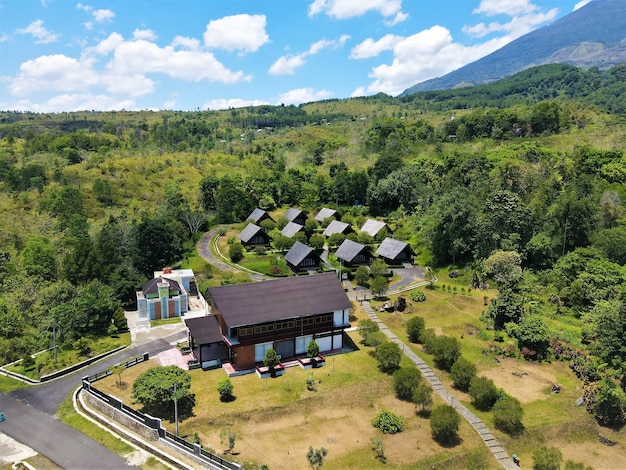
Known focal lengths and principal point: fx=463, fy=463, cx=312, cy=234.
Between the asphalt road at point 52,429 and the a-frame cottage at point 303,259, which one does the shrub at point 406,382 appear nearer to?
the asphalt road at point 52,429

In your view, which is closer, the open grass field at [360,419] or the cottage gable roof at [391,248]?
the open grass field at [360,419]

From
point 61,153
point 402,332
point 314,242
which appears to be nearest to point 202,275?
point 314,242

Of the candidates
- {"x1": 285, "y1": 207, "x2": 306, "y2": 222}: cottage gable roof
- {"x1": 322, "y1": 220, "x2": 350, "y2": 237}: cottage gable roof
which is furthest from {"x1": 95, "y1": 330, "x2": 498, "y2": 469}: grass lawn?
{"x1": 285, "y1": 207, "x2": 306, "y2": 222}: cottage gable roof

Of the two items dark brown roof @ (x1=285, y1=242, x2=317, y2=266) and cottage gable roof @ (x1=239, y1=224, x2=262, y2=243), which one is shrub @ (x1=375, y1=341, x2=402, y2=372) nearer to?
dark brown roof @ (x1=285, y1=242, x2=317, y2=266)

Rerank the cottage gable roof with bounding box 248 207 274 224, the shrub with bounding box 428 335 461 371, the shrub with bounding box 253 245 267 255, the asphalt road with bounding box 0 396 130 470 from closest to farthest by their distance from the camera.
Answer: the asphalt road with bounding box 0 396 130 470
the shrub with bounding box 428 335 461 371
the shrub with bounding box 253 245 267 255
the cottage gable roof with bounding box 248 207 274 224

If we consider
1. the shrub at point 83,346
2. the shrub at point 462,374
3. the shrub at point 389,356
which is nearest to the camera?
the shrub at point 462,374

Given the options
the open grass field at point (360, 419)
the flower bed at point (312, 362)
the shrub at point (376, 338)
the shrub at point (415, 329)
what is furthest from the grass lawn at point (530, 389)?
the flower bed at point (312, 362)
